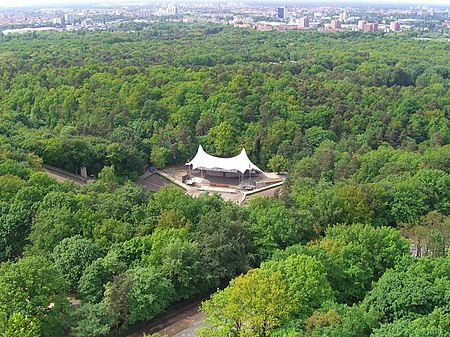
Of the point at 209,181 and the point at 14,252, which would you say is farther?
the point at 209,181

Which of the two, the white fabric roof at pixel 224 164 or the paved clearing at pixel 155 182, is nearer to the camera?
the white fabric roof at pixel 224 164

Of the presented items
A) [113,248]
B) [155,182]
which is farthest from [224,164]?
[113,248]

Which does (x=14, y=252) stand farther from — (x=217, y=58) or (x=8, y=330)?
(x=217, y=58)

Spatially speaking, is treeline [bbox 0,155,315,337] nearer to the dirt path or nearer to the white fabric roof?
the dirt path

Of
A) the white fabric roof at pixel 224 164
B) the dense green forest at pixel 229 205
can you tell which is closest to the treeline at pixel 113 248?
the dense green forest at pixel 229 205

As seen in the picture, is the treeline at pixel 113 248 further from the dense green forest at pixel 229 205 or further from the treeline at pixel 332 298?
the treeline at pixel 332 298

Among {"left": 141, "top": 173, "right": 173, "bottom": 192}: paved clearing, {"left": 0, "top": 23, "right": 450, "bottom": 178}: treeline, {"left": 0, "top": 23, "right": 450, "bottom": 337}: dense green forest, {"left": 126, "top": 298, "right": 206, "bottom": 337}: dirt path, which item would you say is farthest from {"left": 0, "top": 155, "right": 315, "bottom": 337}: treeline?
{"left": 0, "top": 23, "right": 450, "bottom": 178}: treeline

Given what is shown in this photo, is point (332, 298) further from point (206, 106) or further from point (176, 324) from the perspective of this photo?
point (206, 106)

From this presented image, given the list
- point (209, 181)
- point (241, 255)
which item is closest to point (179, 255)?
point (241, 255)
